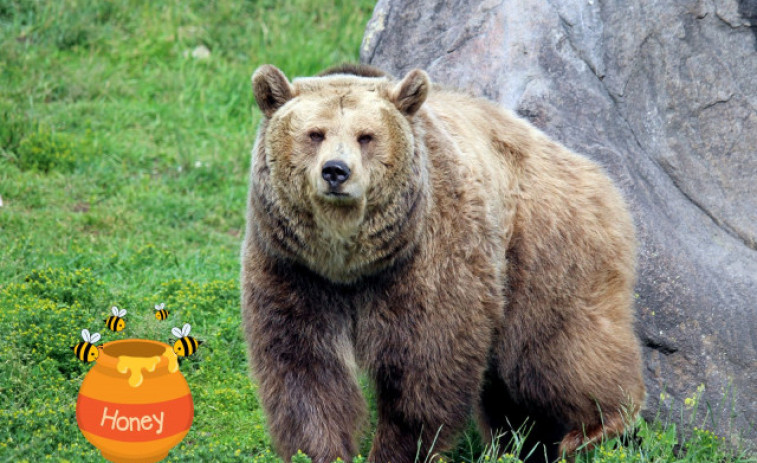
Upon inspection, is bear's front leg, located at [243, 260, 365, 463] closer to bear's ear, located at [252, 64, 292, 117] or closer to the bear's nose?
the bear's nose

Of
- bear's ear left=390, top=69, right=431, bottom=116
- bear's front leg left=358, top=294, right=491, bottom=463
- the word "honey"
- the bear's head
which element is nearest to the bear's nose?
the bear's head

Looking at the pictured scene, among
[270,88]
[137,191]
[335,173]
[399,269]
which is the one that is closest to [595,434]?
[399,269]

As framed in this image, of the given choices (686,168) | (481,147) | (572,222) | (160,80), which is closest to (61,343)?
(481,147)

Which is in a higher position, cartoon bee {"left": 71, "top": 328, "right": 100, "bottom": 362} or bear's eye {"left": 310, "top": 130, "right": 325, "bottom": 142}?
bear's eye {"left": 310, "top": 130, "right": 325, "bottom": 142}

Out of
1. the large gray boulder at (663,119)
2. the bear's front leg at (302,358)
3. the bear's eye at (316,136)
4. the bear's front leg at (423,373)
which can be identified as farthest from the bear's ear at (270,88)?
the large gray boulder at (663,119)

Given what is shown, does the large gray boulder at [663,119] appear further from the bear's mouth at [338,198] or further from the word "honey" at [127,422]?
the word "honey" at [127,422]

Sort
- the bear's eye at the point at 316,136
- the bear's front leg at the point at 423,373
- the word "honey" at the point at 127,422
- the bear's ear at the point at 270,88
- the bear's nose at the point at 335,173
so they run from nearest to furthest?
the word "honey" at the point at 127,422 → the bear's nose at the point at 335,173 → the bear's eye at the point at 316,136 → the bear's ear at the point at 270,88 → the bear's front leg at the point at 423,373

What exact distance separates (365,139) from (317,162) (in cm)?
29

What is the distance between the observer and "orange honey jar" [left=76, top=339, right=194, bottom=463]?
3.38 meters

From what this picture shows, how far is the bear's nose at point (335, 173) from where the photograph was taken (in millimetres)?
4016

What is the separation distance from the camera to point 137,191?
27.6ft

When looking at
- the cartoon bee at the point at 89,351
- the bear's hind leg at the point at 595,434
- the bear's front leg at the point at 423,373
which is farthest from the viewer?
the bear's hind leg at the point at 595,434

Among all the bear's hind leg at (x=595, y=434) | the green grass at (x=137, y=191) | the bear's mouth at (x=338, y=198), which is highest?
the bear's mouth at (x=338, y=198)

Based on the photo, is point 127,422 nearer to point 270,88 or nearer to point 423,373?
point 423,373
